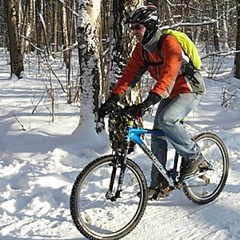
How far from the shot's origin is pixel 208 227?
12.2 ft

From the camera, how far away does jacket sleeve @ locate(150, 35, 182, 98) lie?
11.2ft

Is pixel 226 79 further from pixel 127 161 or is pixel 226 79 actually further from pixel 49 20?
pixel 49 20

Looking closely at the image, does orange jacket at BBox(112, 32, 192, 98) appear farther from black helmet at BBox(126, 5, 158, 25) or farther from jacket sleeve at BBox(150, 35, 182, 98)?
black helmet at BBox(126, 5, 158, 25)

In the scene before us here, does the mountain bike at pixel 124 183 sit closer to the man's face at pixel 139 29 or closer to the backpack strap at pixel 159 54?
the backpack strap at pixel 159 54

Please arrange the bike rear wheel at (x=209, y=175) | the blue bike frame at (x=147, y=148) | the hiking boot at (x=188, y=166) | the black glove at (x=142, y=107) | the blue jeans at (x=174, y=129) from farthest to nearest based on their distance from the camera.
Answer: the bike rear wheel at (x=209, y=175) → the hiking boot at (x=188, y=166) → the blue jeans at (x=174, y=129) → the blue bike frame at (x=147, y=148) → the black glove at (x=142, y=107)

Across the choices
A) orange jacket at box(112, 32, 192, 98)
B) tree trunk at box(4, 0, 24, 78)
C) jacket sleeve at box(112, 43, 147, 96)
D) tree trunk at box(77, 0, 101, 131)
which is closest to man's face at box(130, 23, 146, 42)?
orange jacket at box(112, 32, 192, 98)

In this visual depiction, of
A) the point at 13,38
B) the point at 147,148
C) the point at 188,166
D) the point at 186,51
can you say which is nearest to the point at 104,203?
the point at 147,148

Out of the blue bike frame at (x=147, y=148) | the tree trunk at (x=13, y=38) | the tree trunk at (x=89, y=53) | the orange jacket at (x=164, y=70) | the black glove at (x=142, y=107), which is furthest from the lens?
the tree trunk at (x=13, y=38)

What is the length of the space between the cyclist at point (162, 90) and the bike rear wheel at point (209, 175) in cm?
23

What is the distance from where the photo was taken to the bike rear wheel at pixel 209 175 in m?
4.23

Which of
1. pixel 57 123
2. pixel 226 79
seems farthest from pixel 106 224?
pixel 226 79

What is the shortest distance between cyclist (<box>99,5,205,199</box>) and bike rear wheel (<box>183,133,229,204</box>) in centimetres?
23

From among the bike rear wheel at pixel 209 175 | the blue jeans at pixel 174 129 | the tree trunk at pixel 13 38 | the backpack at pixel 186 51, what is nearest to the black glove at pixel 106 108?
the blue jeans at pixel 174 129

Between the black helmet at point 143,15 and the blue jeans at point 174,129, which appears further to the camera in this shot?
the blue jeans at point 174,129
